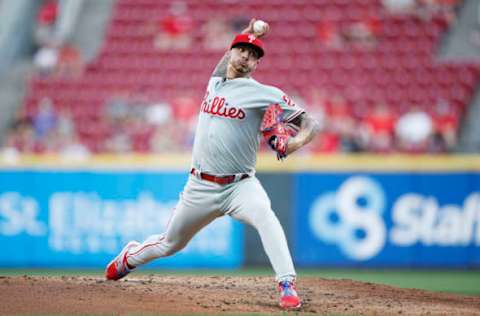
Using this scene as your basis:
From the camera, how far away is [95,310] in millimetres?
6473

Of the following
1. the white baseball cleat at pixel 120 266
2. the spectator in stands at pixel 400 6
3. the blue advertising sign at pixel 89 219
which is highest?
the spectator in stands at pixel 400 6

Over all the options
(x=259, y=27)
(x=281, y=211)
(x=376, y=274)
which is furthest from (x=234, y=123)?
(x=281, y=211)

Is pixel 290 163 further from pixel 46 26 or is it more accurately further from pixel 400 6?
pixel 46 26

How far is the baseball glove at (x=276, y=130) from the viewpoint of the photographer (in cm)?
663

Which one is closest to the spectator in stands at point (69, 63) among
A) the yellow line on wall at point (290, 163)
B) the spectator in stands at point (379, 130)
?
the yellow line on wall at point (290, 163)

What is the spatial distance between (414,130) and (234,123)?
26.8 feet

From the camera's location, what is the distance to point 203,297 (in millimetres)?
7203

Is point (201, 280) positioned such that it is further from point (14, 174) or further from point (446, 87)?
point (446, 87)

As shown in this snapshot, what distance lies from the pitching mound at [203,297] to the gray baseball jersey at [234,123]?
0.96 m

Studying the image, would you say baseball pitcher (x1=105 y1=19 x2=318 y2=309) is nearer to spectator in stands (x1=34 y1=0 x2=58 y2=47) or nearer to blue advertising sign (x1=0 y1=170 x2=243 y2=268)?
blue advertising sign (x1=0 y1=170 x2=243 y2=268)

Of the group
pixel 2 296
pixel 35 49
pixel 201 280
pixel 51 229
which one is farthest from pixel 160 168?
pixel 35 49

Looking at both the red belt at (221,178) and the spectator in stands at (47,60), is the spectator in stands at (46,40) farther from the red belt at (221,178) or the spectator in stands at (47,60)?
the red belt at (221,178)

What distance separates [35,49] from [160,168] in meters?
6.80

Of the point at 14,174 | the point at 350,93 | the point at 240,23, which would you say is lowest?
the point at 14,174
